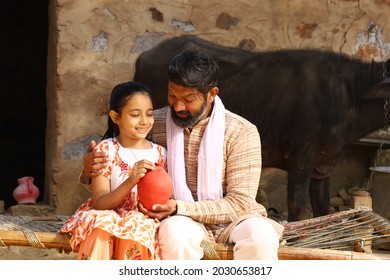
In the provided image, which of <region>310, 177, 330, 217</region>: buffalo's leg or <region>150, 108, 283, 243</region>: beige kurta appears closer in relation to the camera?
<region>150, 108, 283, 243</region>: beige kurta

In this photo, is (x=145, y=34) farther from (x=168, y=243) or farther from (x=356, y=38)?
(x=168, y=243)

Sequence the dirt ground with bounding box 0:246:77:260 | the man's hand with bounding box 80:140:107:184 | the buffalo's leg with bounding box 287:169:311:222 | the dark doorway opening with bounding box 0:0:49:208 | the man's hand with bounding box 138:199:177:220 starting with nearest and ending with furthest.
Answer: the man's hand with bounding box 138:199:177:220, the man's hand with bounding box 80:140:107:184, the dirt ground with bounding box 0:246:77:260, the buffalo's leg with bounding box 287:169:311:222, the dark doorway opening with bounding box 0:0:49:208

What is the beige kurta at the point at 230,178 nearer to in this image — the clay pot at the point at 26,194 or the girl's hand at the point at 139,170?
the girl's hand at the point at 139,170

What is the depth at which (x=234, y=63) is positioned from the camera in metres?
6.51

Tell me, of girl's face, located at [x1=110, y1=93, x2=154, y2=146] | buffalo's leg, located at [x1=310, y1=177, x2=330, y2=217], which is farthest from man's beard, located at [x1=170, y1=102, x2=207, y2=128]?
buffalo's leg, located at [x1=310, y1=177, x2=330, y2=217]

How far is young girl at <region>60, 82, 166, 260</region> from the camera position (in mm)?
3713

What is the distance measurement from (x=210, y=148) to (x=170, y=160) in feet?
0.64

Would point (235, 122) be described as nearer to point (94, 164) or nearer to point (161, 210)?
point (161, 210)

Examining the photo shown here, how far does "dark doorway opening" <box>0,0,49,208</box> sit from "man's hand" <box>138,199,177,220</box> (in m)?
5.25

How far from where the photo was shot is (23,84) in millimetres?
9273

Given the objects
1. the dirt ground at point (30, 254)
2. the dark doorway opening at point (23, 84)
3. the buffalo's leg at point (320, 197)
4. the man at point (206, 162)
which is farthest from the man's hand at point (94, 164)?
the dark doorway opening at point (23, 84)

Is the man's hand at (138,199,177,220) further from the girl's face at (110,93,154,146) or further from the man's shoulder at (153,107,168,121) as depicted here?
the man's shoulder at (153,107,168,121)

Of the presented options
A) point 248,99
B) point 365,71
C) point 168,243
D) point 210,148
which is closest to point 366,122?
point 365,71

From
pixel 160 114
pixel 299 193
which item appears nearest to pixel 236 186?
pixel 160 114
